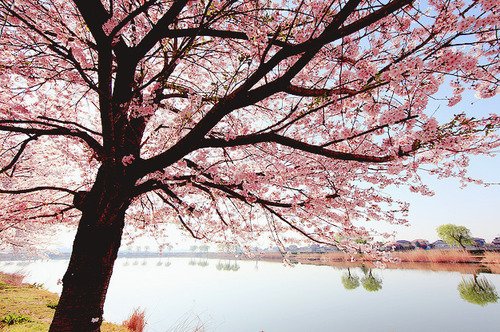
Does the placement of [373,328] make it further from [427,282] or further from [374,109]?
[374,109]

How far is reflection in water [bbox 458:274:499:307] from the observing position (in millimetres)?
12961

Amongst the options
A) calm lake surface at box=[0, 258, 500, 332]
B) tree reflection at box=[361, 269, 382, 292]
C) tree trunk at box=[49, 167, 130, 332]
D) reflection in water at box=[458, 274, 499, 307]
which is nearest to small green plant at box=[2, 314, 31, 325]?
calm lake surface at box=[0, 258, 500, 332]

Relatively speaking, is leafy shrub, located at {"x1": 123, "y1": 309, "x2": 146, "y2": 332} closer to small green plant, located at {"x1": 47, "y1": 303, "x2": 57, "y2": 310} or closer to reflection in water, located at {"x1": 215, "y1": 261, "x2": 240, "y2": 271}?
small green plant, located at {"x1": 47, "y1": 303, "x2": 57, "y2": 310}

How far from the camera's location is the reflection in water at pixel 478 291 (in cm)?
1296

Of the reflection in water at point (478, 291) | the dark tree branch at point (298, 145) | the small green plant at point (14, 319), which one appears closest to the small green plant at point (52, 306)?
the small green plant at point (14, 319)

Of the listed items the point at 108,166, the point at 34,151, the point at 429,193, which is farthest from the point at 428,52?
the point at 34,151

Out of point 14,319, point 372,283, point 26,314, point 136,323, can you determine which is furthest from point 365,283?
point 14,319

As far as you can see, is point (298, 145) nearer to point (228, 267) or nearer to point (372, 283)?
point (372, 283)

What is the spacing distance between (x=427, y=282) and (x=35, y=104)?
21.4 meters

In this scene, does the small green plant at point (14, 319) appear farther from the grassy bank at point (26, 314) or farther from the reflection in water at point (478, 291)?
the reflection in water at point (478, 291)

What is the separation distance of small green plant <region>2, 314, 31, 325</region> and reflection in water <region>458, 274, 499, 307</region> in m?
17.3

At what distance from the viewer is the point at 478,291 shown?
1406 cm

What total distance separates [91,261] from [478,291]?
18228 mm

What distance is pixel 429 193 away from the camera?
445 cm
